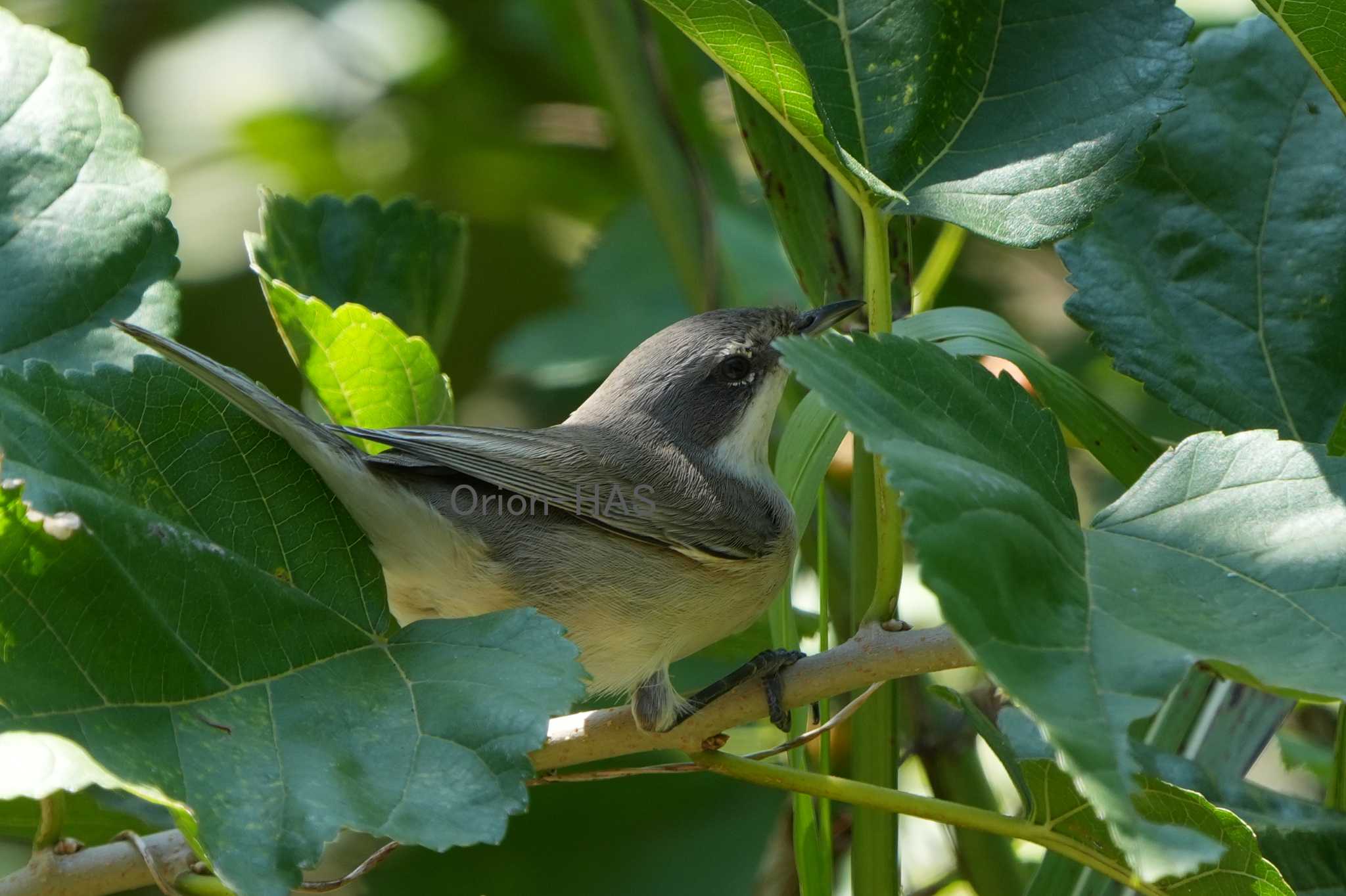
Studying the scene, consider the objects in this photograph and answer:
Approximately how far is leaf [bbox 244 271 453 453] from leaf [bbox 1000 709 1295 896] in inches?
55.2

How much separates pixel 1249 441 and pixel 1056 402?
0.54 meters

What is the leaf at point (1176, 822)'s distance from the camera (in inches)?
70.6

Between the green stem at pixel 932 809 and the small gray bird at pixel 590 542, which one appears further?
the small gray bird at pixel 590 542

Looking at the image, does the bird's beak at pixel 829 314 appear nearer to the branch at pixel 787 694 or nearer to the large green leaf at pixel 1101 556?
the branch at pixel 787 694

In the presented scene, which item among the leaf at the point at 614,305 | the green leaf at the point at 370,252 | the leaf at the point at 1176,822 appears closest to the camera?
the leaf at the point at 1176,822

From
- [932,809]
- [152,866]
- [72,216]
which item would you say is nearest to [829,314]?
[932,809]

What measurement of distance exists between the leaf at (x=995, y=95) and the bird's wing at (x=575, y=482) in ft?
3.25

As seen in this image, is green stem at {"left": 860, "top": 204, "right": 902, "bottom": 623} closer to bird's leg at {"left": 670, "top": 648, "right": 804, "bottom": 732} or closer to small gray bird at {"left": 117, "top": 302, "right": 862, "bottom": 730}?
bird's leg at {"left": 670, "top": 648, "right": 804, "bottom": 732}

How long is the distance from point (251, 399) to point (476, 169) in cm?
338

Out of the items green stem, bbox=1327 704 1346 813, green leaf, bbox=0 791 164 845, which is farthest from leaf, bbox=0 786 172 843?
green stem, bbox=1327 704 1346 813

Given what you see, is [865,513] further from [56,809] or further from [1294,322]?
[56,809]

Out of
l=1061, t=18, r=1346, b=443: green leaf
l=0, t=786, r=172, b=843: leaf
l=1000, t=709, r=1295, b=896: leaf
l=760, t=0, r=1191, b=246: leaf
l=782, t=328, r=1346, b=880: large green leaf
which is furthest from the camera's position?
l=0, t=786, r=172, b=843: leaf

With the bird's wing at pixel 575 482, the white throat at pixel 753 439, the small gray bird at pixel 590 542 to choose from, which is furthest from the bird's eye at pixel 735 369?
the bird's wing at pixel 575 482

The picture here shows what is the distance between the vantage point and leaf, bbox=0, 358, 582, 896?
5.09 ft
